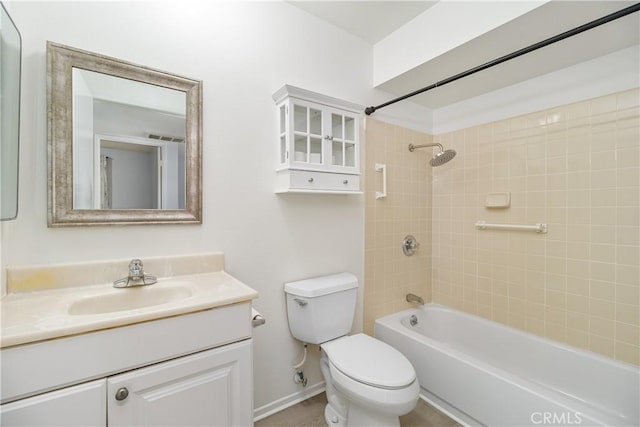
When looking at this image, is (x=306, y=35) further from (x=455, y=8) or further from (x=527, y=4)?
(x=527, y=4)

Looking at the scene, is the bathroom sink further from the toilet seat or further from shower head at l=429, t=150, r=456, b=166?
shower head at l=429, t=150, r=456, b=166

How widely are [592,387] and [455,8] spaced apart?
2.30 meters

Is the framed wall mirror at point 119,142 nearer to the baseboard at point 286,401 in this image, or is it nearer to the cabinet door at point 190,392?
the cabinet door at point 190,392

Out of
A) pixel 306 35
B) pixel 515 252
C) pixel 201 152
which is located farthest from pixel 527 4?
pixel 201 152

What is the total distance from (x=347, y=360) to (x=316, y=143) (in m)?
1.21

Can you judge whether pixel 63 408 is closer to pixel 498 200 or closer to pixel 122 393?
pixel 122 393

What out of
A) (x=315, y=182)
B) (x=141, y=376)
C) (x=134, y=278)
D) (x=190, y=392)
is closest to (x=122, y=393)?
(x=141, y=376)

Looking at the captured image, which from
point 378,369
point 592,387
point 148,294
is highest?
point 148,294

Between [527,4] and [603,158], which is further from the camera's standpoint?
[603,158]

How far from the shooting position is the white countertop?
28.7 inches

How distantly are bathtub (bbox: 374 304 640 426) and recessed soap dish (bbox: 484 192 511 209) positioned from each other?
879 millimetres

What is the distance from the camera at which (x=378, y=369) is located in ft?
4.25

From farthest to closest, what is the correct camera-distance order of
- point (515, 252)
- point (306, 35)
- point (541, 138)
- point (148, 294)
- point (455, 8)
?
point (515, 252)
point (541, 138)
point (306, 35)
point (455, 8)
point (148, 294)

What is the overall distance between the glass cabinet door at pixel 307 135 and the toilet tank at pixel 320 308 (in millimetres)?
730
